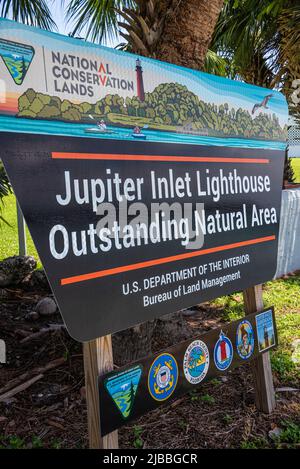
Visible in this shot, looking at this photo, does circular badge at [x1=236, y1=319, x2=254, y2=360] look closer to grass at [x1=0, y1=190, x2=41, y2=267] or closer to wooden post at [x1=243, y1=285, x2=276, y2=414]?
wooden post at [x1=243, y1=285, x2=276, y2=414]

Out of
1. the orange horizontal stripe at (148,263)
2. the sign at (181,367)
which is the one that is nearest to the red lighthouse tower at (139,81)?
the orange horizontal stripe at (148,263)

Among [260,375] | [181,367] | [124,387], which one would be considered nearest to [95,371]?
[124,387]

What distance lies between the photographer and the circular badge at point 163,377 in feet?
7.40

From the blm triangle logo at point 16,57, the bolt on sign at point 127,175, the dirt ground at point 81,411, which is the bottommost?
the dirt ground at point 81,411

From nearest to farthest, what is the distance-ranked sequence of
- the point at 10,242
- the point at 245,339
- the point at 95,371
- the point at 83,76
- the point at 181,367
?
the point at 83,76
the point at 95,371
the point at 181,367
the point at 245,339
the point at 10,242

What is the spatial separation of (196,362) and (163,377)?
264 mm

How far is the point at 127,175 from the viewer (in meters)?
2.08

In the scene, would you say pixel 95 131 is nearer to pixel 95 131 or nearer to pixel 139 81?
pixel 95 131

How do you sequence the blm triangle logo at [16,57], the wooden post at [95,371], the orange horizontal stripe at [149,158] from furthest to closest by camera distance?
1. the wooden post at [95,371]
2. the orange horizontal stripe at [149,158]
3. the blm triangle logo at [16,57]

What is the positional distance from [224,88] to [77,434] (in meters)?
2.17

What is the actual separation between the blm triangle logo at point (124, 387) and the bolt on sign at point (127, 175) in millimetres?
33

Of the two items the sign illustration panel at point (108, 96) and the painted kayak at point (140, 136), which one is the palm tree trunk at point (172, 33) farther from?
the painted kayak at point (140, 136)

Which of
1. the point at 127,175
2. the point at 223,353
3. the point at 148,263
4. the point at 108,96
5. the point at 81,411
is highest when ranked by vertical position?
the point at 108,96
